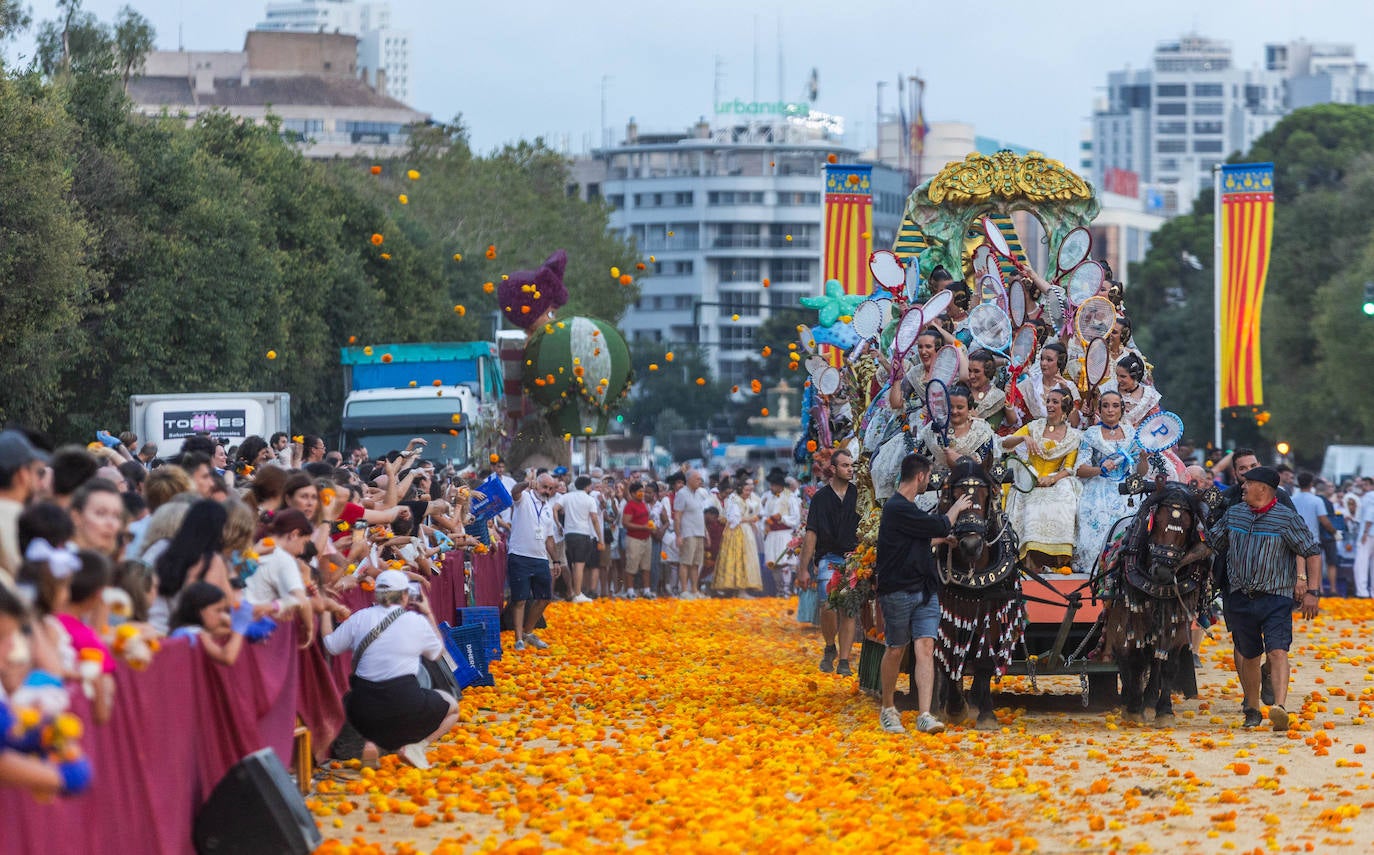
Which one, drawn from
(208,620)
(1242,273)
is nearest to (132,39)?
(1242,273)

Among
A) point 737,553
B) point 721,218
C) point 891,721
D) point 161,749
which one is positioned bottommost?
point 737,553

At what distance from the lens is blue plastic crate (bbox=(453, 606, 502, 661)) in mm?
17281

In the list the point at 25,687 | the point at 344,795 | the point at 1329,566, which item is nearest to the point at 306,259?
the point at 1329,566

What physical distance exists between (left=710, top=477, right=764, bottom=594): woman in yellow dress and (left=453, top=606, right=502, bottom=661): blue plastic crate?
42.0 feet

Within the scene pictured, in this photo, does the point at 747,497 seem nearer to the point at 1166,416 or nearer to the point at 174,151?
the point at 174,151

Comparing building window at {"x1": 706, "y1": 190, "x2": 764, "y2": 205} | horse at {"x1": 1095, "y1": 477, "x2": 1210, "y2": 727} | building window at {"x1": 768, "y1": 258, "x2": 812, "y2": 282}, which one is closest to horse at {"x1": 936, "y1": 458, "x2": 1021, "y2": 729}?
horse at {"x1": 1095, "y1": 477, "x2": 1210, "y2": 727}

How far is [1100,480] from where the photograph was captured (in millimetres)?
14828

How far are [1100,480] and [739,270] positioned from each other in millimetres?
143931

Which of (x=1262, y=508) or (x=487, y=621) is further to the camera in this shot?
(x=487, y=621)

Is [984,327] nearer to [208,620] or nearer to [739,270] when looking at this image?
[208,620]

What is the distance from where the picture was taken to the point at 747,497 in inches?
1262

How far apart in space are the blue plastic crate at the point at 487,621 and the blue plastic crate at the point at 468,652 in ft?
0.50

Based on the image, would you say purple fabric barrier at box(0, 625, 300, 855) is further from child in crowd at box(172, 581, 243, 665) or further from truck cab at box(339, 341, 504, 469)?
truck cab at box(339, 341, 504, 469)

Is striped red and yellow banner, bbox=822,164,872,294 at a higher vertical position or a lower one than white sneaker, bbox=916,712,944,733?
higher
